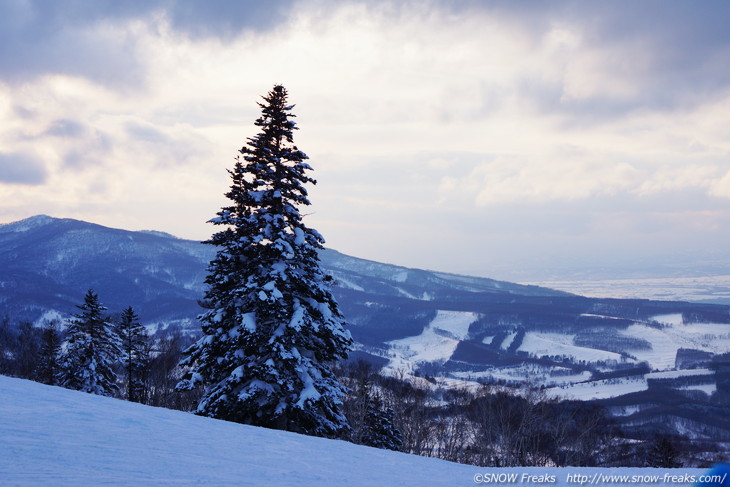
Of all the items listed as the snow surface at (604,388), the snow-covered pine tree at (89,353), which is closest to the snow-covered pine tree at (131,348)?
the snow-covered pine tree at (89,353)

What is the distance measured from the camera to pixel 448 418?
5962 cm

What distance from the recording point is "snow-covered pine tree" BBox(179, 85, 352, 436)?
56.2ft

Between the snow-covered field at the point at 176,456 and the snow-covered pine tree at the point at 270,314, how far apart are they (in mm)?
5383

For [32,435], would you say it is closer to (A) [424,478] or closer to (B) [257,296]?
(A) [424,478]

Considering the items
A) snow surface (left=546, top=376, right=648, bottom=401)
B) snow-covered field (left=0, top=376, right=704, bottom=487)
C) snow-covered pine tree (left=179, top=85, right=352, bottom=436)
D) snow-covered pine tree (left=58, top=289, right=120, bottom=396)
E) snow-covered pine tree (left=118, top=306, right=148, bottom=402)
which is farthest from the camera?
snow surface (left=546, top=376, right=648, bottom=401)

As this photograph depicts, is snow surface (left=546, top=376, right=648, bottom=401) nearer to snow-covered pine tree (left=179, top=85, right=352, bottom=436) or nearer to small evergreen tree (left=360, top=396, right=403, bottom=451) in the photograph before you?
small evergreen tree (left=360, top=396, right=403, bottom=451)

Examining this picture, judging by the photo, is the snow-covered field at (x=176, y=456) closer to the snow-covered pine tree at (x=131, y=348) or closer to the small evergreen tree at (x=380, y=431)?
the small evergreen tree at (x=380, y=431)

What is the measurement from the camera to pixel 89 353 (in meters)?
40.1

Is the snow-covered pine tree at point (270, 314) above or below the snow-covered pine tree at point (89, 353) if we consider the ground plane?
above

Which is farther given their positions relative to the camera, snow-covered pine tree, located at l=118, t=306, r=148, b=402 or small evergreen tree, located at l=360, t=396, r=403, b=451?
snow-covered pine tree, located at l=118, t=306, r=148, b=402

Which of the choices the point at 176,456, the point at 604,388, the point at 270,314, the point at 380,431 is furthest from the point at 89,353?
the point at 604,388

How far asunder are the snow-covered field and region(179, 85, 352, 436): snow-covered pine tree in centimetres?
538

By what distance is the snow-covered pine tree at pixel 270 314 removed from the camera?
17.1 meters

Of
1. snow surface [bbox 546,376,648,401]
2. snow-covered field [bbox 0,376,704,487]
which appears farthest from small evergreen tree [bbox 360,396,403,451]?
snow surface [bbox 546,376,648,401]
